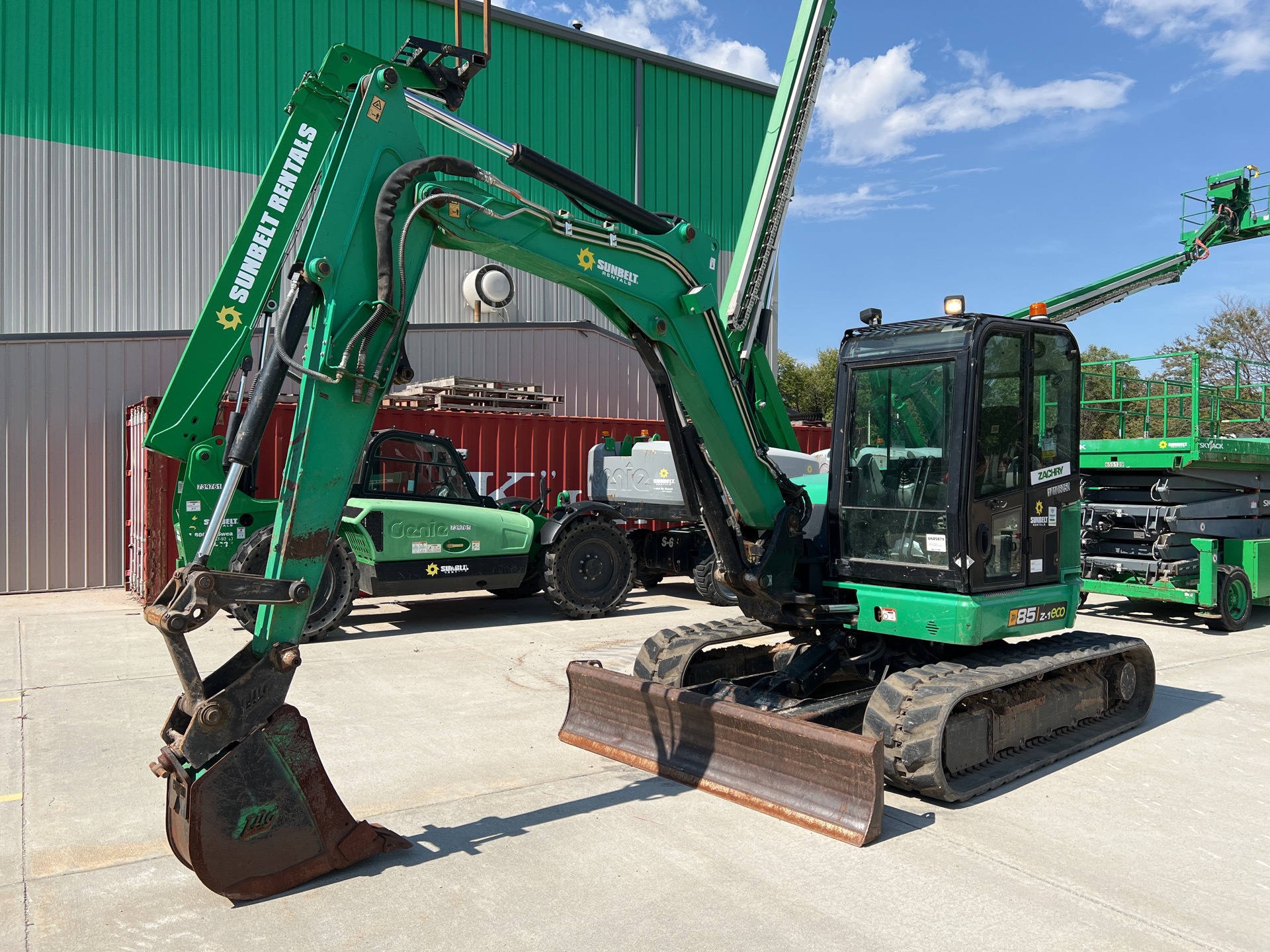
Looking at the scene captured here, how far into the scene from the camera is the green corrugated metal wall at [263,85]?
1559 centimetres

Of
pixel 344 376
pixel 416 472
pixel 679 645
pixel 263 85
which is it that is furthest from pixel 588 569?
pixel 263 85

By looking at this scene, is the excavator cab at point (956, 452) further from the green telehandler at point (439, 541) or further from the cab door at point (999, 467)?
the green telehandler at point (439, 541)

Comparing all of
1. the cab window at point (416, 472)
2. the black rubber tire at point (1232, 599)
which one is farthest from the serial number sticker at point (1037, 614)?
the cab window at point (416, 472)

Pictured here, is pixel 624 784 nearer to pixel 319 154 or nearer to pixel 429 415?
pixel 319 154

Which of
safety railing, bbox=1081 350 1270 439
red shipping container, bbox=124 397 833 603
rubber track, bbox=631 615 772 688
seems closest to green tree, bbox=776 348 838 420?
safety railing, bbox=1081 350 1270 439

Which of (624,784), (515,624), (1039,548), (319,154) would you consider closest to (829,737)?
(624,784)

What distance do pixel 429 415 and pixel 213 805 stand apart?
10.1 m

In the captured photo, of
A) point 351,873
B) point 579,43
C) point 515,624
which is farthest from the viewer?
Result: point 579,43

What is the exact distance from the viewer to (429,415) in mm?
13859

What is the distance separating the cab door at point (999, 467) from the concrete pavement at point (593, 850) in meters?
1.29

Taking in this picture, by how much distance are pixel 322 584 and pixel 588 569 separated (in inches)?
128

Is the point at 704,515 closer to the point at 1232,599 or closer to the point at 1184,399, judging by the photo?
the point at 1232,599

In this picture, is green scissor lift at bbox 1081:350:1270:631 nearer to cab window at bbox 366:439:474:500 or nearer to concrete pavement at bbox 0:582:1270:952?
concrete pavement at bbox 0:582:1270:952

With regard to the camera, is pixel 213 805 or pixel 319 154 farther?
pixel 319 154
